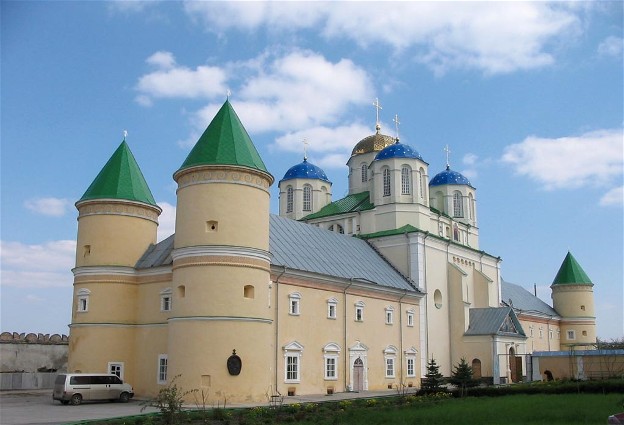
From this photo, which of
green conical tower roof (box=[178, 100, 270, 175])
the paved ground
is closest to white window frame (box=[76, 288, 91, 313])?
the paved ground

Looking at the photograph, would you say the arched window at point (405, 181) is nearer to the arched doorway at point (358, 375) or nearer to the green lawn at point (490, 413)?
the arched doorway at point (358, 375)

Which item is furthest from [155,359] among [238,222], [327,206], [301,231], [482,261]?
[482,261]

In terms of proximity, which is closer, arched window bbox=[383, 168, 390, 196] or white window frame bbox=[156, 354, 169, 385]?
white window frame bbox=[156, 354, 169, 385]

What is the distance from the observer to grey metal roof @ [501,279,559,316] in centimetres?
6512

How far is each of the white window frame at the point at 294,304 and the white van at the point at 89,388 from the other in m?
8.60

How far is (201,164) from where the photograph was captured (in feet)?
99.9

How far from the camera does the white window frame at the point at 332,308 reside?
3728 centimetres

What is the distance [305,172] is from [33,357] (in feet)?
79.0

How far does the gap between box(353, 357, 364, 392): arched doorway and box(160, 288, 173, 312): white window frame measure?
1145 cm

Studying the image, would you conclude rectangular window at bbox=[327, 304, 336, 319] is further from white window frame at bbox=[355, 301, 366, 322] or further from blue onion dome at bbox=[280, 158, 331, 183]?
blue onion dome at bbox=[280, 158, 331, 183]

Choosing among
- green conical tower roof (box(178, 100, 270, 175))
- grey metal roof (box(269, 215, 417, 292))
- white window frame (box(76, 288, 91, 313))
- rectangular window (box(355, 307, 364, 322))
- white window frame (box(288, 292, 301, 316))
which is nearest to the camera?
green conical tower roof (box(178, 100, 270, 175))

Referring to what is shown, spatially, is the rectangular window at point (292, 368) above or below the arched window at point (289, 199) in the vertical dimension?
below

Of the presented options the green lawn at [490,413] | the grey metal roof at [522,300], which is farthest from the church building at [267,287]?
the grey metal roof at [522,300]

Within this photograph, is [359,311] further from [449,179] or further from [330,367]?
[449,179]
